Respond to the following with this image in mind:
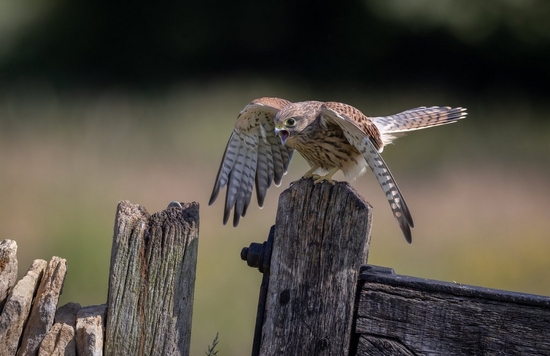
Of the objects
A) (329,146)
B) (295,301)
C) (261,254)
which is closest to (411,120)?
(329,146)

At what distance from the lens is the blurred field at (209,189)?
551 cm

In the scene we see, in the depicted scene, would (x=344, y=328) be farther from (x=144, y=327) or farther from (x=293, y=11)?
(x=293, y=11)

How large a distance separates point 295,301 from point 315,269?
102 millimetres

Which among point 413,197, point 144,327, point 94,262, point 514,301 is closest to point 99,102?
point 94,262

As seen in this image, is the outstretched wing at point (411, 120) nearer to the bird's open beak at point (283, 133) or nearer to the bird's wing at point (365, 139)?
the bird's wing at point (365, 139)

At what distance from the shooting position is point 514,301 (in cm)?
196

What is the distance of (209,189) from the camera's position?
240 inches

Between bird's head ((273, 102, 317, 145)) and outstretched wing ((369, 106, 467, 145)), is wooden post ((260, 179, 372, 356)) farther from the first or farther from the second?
outstretched wing ((369, 106, 467, 145))

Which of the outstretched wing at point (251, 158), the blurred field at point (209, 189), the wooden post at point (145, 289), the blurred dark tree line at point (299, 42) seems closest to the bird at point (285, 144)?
the outstretched wing at point (251, 158)

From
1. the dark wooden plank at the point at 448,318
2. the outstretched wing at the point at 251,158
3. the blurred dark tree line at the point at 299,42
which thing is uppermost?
the blurred dark tree line at the point at 299,42

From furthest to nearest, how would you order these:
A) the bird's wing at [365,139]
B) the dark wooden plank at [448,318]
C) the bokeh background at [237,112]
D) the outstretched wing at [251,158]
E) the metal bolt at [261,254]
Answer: the bokeh background at [237,112] → the outstretched wing at [251,158] → the bird's wing at [365,139] → the metal bolt at [261,254] → the dark wooden plank at [448,318]

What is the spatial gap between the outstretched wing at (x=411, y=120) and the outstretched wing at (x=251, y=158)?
2.71 ft

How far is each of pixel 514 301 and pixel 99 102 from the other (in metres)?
6.47

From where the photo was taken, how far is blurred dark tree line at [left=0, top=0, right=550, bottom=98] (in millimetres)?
9969
